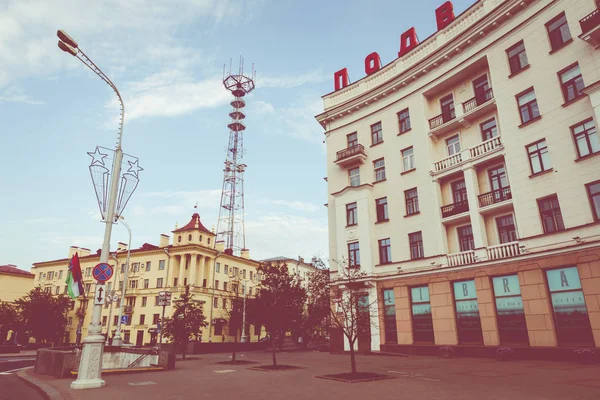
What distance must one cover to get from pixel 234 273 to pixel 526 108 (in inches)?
2152

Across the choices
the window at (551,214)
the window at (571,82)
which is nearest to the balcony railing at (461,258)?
the window at (551,214)

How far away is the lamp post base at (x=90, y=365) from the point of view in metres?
11.6

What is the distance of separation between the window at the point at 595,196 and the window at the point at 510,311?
513 cm

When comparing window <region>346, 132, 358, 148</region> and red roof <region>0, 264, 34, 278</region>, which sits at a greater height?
window <region>346, 132, 358, 148</region>

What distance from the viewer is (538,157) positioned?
21.1m

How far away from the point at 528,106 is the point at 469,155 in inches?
172

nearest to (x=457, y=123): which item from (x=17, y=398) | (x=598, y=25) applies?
(x=598, y=25)

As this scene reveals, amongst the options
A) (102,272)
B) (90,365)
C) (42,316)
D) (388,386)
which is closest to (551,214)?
(388,386)

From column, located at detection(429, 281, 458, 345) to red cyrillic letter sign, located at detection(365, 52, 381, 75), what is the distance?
64.5 feet

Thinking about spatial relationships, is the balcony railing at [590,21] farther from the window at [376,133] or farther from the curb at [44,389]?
the curb at [44,389]

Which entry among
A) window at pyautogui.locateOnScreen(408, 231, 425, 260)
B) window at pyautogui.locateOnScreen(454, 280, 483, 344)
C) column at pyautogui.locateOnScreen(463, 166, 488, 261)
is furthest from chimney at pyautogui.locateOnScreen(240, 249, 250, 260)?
column at pyautogui.locateOnScreen(463, 166, 488, 261)

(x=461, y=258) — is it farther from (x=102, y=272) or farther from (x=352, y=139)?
(x=102, y=272)

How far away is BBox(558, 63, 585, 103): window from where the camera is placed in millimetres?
19484

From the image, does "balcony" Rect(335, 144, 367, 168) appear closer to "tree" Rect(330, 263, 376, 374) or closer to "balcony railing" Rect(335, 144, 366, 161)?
"balcony railing" Rect(335, 144, 366, 161)
